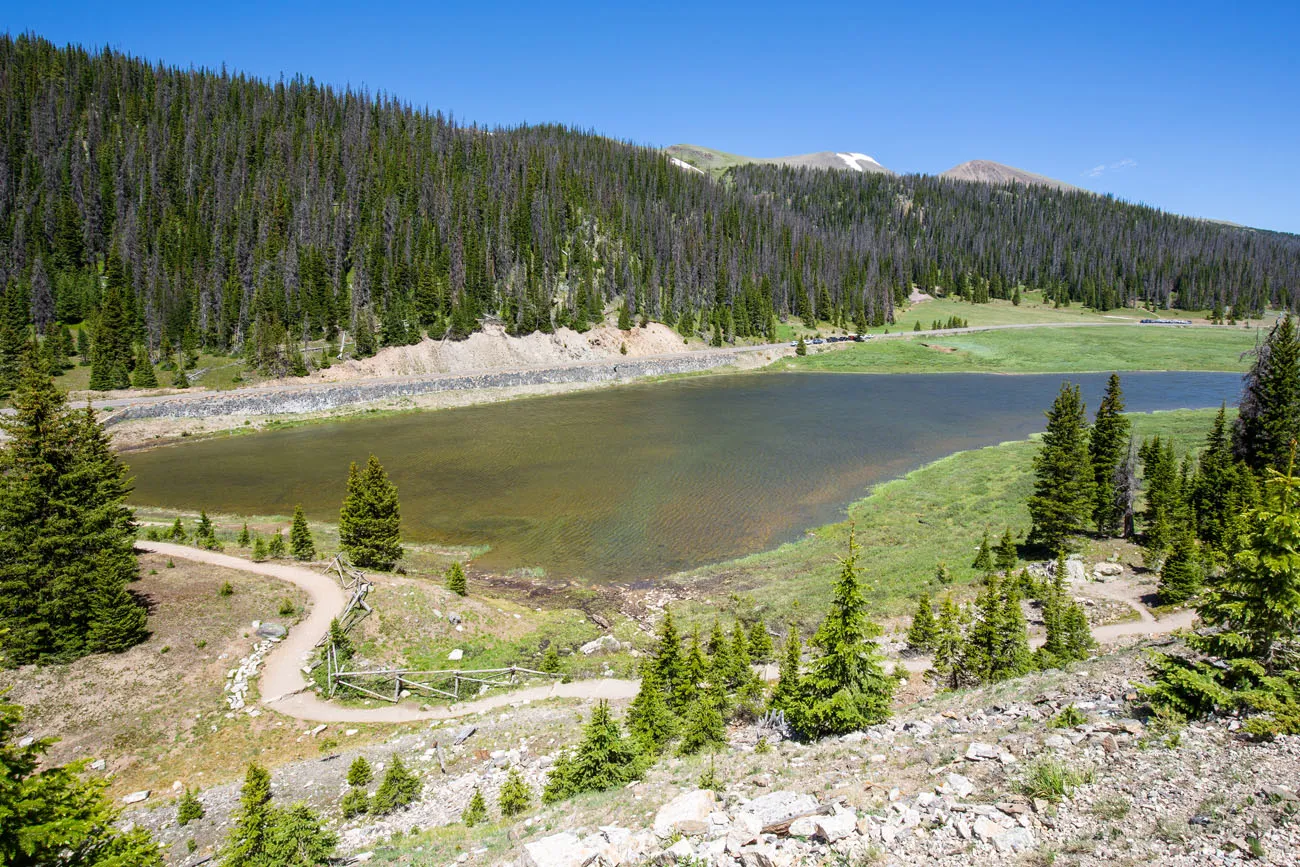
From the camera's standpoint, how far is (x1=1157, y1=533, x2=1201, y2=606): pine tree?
28.4m

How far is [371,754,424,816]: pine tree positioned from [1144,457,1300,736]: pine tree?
1733cm

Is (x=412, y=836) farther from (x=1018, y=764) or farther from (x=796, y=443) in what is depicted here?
(x=796, y=443)

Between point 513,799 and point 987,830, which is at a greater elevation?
point 987,830

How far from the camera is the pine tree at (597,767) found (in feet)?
52.0

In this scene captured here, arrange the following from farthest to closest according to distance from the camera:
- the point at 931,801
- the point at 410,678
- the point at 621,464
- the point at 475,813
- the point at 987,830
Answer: the point at 621,464, the point at 410,678, the point at 475,813, the point at 931,801, the point at 987,830

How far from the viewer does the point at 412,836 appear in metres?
15.8

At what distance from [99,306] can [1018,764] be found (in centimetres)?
12640

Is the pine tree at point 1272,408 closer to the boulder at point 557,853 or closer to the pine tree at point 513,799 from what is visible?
the pine tree at point 513,799

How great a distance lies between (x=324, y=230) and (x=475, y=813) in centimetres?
13383

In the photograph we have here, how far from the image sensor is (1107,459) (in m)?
41.5

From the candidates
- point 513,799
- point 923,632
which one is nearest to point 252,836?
point 513,799

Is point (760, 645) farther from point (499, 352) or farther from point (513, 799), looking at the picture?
point (499, 352)

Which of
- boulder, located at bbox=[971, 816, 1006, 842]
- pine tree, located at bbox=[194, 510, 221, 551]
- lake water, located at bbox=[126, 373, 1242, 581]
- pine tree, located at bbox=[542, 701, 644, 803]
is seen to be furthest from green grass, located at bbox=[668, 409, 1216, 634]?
pine tree, located at bbox=[194, 510, 221, 551]

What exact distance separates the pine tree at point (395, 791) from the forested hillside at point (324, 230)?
84.5 m
